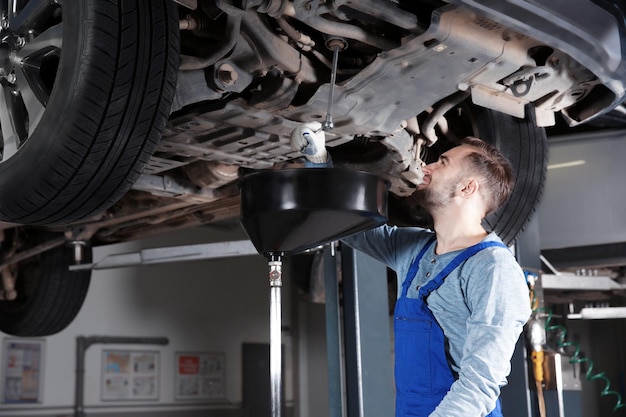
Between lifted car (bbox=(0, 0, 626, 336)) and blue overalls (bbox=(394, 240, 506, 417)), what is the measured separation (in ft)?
1.11

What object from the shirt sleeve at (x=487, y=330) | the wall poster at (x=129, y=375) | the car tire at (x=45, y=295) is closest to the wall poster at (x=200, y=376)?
the wall poster at (x=129, y=375)

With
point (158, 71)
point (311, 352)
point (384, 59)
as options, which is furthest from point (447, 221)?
point (311, 352)

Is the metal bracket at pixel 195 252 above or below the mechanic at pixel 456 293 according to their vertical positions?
above

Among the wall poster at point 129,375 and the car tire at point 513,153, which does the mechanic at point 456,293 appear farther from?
the wall poster at point 129,375

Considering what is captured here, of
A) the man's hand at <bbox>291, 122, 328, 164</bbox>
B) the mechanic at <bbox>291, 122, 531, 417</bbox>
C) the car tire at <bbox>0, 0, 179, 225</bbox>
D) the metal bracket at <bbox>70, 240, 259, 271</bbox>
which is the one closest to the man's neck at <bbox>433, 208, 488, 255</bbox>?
the mechanic at <bbox>291, 122, 531, 417</bbox>

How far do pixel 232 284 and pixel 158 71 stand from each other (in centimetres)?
587

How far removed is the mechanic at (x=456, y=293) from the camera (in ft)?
4.52

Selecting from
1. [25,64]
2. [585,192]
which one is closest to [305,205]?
[25,64]

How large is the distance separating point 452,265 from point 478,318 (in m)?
0.15

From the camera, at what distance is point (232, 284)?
7406 mm

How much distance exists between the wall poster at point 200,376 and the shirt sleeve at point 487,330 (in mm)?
5681

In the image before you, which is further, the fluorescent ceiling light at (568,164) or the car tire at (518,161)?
the fluorescent ceiling light at (568,164)

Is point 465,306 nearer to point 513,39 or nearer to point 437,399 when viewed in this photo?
point 437,399

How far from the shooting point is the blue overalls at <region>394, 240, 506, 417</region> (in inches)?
59.0
